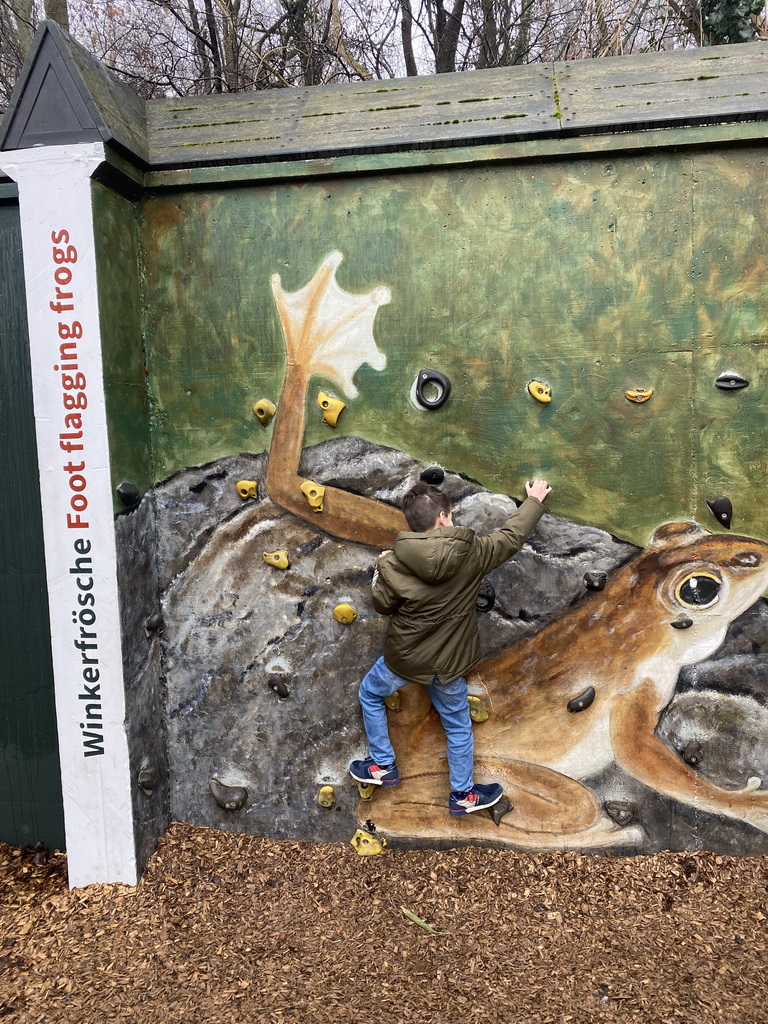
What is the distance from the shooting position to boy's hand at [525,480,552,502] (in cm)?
323

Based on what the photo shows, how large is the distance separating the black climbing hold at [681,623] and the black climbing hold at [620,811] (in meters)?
0.95

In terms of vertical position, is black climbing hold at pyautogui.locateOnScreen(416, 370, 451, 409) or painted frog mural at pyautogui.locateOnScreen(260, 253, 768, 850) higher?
black climbing hold at pyautogui.locateOnScreen(416, 370, 451, 409)

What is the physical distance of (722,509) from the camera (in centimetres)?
321

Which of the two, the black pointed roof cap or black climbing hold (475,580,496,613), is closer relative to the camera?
the black pointed roof cap

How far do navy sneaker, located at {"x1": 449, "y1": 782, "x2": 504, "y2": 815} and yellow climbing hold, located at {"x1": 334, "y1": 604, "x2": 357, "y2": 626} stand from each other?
102 centimetres

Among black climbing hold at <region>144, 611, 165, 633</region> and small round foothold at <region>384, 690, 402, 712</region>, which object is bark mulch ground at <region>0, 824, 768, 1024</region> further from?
black climbing hold at <region>144, 611, 165, 633</region>

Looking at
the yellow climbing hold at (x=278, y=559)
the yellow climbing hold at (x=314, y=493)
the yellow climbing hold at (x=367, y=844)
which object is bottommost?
the yellow climbing hold at (x=367, y=844)

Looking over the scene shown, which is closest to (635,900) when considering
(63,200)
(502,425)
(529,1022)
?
(529,1022)

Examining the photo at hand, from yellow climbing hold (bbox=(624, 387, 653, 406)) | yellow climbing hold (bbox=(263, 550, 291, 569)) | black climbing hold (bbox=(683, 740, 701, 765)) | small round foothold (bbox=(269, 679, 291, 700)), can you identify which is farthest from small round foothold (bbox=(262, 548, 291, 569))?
black climbing hold (bbox=(683, 740, 701, 765))

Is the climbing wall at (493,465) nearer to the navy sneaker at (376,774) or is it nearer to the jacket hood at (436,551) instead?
the navy sneaker at (376,774)

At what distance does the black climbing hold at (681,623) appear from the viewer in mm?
3299

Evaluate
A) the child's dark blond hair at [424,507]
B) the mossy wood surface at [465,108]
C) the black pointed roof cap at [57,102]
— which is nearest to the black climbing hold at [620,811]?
the child's dark blond hair at [424,507]

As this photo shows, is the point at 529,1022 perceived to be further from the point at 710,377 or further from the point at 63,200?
the point at 63,200

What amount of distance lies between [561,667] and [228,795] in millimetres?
1931
